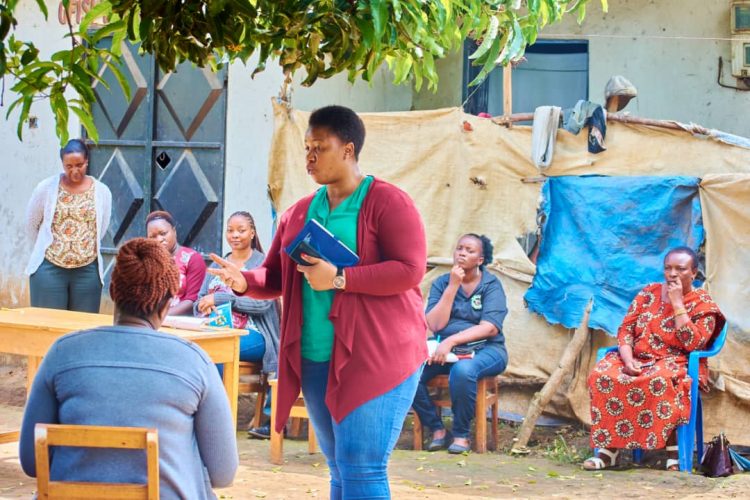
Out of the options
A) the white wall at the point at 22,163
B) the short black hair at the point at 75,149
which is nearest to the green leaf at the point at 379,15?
the short black hair at the point at 75,149

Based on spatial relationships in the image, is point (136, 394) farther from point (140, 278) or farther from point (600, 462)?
point (600, 462)

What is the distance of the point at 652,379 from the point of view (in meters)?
7.25

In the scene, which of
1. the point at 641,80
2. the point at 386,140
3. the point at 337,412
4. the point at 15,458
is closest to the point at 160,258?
the point at 337,412

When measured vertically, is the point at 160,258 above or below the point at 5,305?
above

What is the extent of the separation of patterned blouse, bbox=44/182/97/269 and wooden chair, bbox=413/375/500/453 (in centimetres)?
279

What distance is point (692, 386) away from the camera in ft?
23.8

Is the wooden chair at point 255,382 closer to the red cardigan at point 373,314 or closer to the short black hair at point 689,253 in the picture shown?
the short black hair at point 689,253

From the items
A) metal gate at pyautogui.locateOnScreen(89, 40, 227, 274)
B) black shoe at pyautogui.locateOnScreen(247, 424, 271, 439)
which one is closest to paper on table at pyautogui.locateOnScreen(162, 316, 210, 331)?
black shoe at pyautogui.locateOnScreen(247, 424, 271, 439)

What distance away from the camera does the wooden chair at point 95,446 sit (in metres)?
3.00

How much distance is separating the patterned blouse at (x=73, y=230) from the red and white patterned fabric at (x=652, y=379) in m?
3.87

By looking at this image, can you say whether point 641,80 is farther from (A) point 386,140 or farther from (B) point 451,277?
(B) point 451,277

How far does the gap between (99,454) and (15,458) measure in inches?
181

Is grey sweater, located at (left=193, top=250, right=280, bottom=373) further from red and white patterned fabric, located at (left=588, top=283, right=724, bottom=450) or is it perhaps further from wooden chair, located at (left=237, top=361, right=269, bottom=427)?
red and white patterned fabric, located at (left=588, top=283, right=724, bottom=450)

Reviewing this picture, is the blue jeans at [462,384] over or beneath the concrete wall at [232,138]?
beneath
